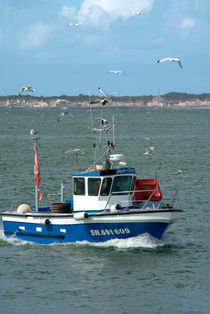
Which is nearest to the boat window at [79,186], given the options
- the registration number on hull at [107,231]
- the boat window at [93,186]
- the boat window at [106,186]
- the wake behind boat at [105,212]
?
the wake behind boat at [105,212]

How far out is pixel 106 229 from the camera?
26.9 m

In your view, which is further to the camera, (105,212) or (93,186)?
(93,186)

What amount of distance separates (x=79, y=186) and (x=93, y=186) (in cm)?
69

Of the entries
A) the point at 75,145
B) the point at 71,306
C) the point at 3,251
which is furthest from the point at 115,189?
the point at 75,145

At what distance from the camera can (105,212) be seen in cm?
2666

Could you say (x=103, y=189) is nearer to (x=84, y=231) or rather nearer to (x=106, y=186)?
(x=106, y=186)

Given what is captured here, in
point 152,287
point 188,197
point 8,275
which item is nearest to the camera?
point 152,287

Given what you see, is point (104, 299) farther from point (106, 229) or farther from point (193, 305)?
point (106, 229)

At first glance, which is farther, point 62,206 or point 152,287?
point 62,206

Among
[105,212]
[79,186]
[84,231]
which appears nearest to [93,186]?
[79,186]

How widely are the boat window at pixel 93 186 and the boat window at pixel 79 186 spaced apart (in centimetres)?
30

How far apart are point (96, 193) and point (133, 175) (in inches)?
67.5

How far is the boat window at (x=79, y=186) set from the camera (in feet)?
90.9

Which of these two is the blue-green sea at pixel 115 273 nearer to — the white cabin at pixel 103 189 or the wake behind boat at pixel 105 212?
the wake behind boat at pixel 105 212
